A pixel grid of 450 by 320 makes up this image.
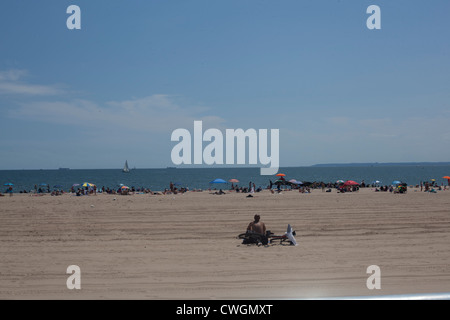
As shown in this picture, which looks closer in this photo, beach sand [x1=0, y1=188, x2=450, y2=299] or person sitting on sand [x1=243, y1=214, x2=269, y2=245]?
beach sand [x1=0, y1=188, x2=450, y2=299]

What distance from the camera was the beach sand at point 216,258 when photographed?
19.0ft

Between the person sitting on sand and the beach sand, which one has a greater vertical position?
the person sitting on sand

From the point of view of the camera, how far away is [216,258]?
26.2 ft

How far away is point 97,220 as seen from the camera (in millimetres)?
14352

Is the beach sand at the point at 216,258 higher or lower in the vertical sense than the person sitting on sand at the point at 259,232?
lower

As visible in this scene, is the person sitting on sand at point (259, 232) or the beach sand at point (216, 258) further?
the person sitting on sand at point (259, 232)

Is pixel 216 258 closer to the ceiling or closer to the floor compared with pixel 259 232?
closer to the floor

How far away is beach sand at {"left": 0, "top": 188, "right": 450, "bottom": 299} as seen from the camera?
579cm

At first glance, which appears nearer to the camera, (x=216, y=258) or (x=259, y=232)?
(x=216, y=258)
